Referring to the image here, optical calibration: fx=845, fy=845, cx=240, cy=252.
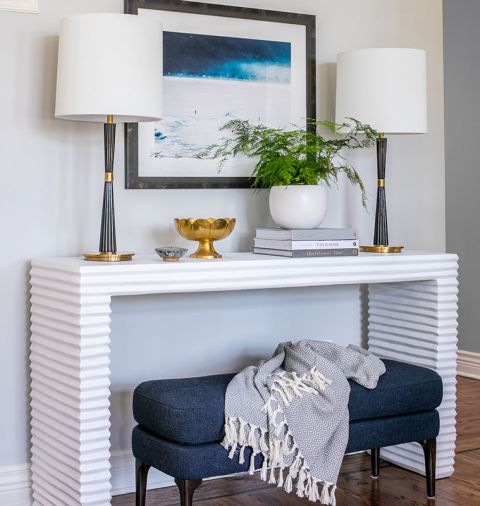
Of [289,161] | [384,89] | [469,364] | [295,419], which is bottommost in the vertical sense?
[469,364]

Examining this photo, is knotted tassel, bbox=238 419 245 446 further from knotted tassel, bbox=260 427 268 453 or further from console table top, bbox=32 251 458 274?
console table top, bbox=32 251 458 274

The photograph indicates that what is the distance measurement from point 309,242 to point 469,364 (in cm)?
232

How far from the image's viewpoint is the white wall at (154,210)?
271 cm

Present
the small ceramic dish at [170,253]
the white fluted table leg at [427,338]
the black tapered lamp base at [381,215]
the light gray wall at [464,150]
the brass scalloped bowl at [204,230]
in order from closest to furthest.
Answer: the small ceramic dish at [170,253] < the brass scalloped bowl at [204,230] < the white fluted table leg at [427,338] < the black tapered lamp base at [381,215] < the light gray wall at [464,150]

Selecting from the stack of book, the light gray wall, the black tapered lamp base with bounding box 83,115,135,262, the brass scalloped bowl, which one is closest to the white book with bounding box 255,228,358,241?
the stack of book

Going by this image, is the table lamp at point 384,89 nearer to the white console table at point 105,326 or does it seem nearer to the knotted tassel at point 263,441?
the white console table at point 105,326

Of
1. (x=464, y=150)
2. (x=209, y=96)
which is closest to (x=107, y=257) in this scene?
(x=209, y=96)

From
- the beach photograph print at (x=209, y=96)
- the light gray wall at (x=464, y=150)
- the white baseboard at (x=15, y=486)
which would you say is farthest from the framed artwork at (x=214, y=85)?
the light gray wall at (x=464, y=150)

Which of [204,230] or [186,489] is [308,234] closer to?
[204,230]

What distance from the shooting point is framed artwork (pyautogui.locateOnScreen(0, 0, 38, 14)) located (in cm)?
266

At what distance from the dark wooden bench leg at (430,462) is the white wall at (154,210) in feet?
2.04

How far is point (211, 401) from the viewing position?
2.35 m

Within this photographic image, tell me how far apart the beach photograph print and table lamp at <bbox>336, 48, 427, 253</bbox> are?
228 millimetres

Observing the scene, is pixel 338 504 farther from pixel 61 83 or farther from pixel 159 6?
pixel 159 6
